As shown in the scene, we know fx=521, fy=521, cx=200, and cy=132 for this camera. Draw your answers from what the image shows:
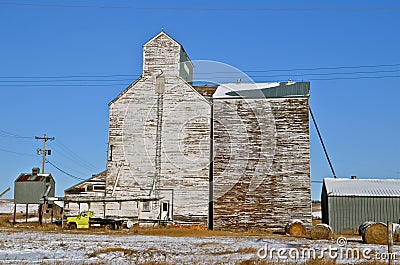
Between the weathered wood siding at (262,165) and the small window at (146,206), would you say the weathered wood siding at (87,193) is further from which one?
the weathered wood siding at (262,165)

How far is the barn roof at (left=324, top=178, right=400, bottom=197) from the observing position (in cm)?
3688

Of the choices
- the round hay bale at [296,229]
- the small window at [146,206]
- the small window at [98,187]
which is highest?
the small window at [98,187]

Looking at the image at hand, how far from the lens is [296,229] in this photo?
34.2 meters

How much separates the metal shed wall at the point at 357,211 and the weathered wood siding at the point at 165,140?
9304 mm

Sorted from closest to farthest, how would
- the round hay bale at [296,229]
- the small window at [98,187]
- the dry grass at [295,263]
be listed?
the dry grass at [295,263], the round hay bale at [296,229], the small window at [98,187]

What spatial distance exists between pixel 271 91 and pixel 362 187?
974cm

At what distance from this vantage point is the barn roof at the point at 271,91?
39.2 m

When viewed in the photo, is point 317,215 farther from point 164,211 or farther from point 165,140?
point 165,140

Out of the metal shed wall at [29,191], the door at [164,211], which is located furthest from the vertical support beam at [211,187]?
the metal shed wall at [29,191]

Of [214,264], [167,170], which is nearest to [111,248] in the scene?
[214,264]

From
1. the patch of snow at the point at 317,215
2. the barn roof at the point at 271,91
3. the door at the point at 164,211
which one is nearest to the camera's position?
the door at the point at 164,211

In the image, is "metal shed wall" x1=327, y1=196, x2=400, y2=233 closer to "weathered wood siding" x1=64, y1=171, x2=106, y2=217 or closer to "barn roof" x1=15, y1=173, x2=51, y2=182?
"weathered wood siding" x1=64, y1=171, x2=106, y2=217

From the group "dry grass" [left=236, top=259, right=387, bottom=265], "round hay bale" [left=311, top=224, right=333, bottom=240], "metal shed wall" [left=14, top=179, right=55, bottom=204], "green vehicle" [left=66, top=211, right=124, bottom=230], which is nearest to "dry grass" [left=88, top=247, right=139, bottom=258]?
"dry grass" [left=236, top=259, right=387, bottom=265]

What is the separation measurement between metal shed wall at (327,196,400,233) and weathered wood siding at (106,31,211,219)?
30.5ft
